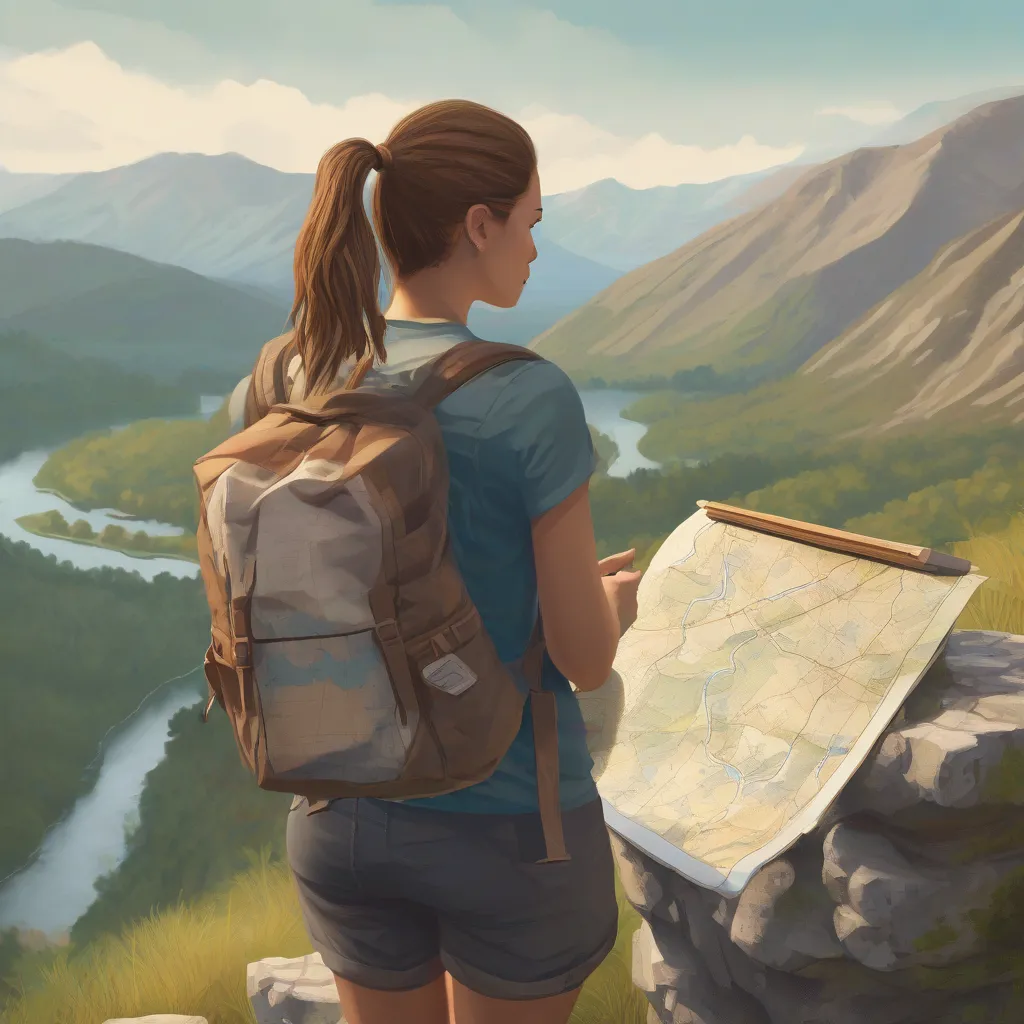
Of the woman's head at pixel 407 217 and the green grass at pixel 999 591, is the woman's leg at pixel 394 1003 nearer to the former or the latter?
the woman's head at pixel 407 217

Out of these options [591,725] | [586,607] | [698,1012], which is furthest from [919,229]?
[586,607]

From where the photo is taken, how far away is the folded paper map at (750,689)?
1.39 metres

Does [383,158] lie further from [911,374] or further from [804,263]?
[804,263]

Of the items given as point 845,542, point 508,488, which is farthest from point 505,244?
point 845,542

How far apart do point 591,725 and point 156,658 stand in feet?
7.49

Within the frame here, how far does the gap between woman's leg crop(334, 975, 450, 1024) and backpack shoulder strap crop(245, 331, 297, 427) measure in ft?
2.01

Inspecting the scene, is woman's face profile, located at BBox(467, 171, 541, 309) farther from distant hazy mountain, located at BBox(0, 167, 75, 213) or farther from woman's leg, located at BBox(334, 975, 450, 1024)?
distant hazy mountain, located at BBox(0, 167, 75, 213)

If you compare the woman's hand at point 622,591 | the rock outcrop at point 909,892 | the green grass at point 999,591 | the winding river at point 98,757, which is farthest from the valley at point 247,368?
the woman's hand at point 622,591

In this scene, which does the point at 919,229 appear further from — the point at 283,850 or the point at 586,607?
the point at 586,607

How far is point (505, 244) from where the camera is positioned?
0.93m

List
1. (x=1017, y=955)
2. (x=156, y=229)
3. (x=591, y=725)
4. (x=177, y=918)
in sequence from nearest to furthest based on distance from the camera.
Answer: (x=1017, y=955) < (x=591, y=725) < (x=177, y=918) < (x=156, y=229)

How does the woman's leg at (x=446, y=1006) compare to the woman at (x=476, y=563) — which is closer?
the woman at (x=476, y=563)

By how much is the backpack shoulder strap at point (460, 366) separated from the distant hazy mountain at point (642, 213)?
3357 mm

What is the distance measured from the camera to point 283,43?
11.5 ft
